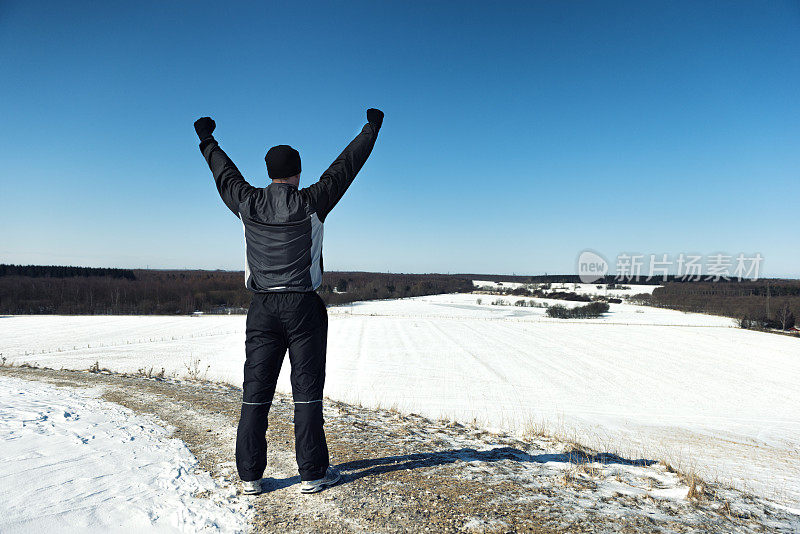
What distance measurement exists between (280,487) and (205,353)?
29414mm

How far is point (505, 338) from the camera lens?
141ft

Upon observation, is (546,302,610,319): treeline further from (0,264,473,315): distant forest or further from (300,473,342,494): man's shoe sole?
(300,473,342,494): man's shoe sole

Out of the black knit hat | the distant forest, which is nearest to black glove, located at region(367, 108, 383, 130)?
the black knit hat

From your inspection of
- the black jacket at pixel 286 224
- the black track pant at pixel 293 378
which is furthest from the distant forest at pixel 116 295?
the black track pant at pixel 293 378

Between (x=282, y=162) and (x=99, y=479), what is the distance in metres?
2.71

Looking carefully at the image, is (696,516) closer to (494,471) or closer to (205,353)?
(494,471)

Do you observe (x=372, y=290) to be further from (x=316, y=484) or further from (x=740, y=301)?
(x=316, y=484)

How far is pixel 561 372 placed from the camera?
28.0 meters

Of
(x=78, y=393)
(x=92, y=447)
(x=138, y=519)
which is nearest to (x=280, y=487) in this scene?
(x=138, y=519)

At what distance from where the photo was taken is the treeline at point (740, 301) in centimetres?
5992

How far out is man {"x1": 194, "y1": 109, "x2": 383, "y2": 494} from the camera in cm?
294

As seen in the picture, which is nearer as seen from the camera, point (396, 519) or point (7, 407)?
point (396, 519)

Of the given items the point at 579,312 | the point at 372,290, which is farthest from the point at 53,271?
the point at 579,312

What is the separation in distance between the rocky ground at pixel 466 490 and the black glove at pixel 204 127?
2699 mm
